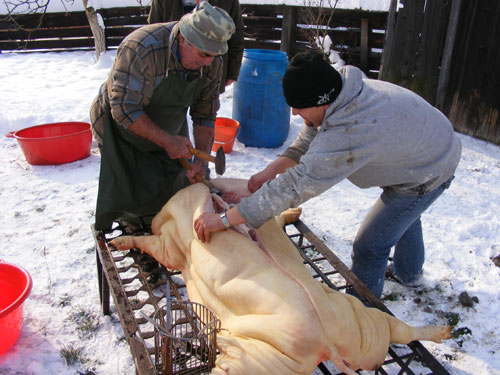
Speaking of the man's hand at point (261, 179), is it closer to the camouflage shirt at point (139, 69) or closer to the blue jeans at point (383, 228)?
the blue jeans at point (383, 228)

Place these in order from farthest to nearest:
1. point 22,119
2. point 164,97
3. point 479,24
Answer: point 22,119 → point 479,24 → point 164,97

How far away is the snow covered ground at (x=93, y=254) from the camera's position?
8.45 feet

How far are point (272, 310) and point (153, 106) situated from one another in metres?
1.62

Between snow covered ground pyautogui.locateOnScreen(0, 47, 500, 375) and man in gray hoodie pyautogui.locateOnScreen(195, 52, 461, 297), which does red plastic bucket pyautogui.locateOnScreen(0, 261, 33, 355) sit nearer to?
snow covered ground pyautogui.locateOnScreen(0, 47, 500, 375)

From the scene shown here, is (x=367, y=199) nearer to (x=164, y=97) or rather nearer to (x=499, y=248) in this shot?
(x=499, y=248)

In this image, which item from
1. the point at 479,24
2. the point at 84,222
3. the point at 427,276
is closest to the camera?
the point at 427,276

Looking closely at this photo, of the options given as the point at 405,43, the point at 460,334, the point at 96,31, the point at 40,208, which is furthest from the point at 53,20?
the point at 460,334

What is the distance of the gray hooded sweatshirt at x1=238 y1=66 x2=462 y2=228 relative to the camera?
1.96 meters

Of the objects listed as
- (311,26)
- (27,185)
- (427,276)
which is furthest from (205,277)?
(311,26)

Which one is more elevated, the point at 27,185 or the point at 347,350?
the point at 347,350

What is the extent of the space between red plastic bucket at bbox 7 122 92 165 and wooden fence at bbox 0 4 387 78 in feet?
5.70

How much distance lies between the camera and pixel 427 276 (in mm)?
3279

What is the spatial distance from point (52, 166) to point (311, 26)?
17.1 ft

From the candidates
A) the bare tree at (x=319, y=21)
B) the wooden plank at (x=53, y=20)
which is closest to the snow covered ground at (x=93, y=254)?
the bare tree at (x=319, y=21)
